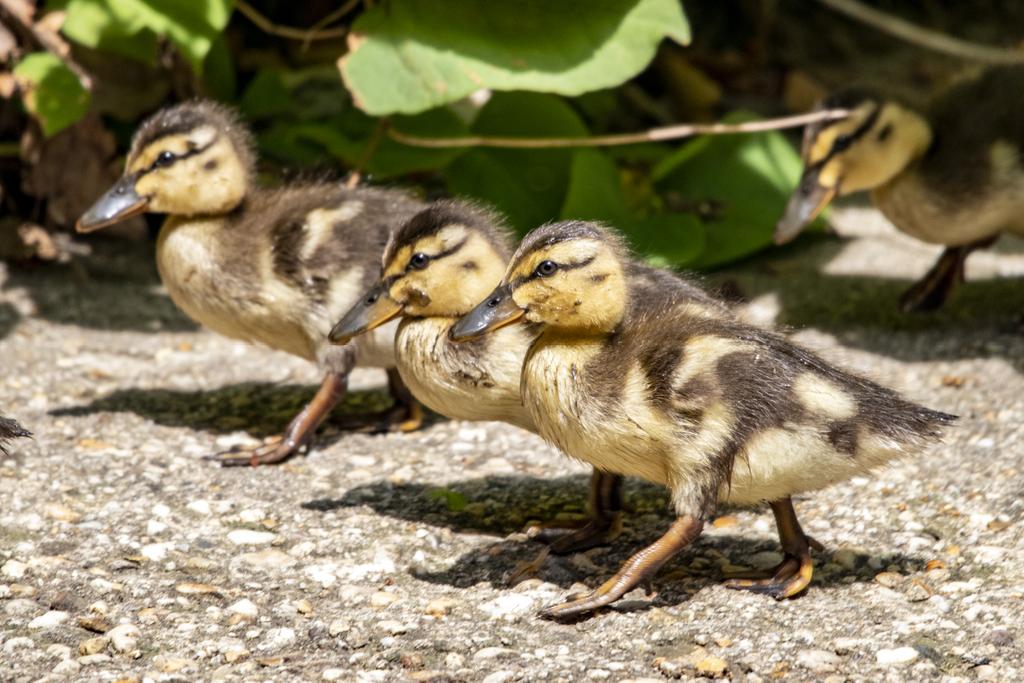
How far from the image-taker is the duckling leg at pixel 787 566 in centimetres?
304

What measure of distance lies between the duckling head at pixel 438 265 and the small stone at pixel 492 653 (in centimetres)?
93

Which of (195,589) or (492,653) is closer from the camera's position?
(492,653)

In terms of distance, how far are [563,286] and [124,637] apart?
110 centimetres

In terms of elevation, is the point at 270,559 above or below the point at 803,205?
below

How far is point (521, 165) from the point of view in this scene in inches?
209

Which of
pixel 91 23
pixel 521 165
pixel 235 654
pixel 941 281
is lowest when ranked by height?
pixel 941 281

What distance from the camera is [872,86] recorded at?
4965 mm

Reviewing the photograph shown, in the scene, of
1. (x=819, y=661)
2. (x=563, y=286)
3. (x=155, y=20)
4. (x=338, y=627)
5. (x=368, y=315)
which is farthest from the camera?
(x=155, y=20)

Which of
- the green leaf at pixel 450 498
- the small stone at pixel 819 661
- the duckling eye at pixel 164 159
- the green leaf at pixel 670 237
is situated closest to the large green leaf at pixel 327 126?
the green leaf at pixel 670 237

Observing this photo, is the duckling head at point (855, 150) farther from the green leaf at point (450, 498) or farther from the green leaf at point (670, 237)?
the green leaf at point (450, 498)

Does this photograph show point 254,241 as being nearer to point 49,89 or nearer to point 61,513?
point 61,513

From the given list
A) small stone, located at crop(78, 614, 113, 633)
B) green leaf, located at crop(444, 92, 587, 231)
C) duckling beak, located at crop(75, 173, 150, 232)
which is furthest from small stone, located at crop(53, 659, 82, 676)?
green leaf, located at crop(444, 92, 587, 231)

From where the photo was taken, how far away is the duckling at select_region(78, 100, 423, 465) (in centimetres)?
390

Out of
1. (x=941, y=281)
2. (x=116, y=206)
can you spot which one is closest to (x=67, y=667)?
A: (x=116, y=206)
